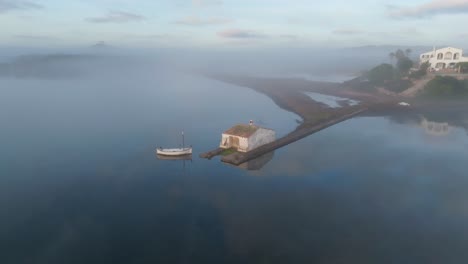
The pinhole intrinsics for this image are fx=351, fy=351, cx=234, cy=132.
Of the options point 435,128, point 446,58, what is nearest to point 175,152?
point 435,128

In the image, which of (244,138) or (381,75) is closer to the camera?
(244,138)

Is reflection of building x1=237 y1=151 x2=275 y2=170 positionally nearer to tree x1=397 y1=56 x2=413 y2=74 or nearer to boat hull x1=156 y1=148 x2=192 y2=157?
boat hull x1=156 y1=148 x2=192 y2=157

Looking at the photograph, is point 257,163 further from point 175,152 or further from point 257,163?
point 175,152

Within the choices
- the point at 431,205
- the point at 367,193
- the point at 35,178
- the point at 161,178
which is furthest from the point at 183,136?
the point at 431,205

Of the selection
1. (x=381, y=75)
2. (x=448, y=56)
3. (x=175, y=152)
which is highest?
(x=448, y=56)

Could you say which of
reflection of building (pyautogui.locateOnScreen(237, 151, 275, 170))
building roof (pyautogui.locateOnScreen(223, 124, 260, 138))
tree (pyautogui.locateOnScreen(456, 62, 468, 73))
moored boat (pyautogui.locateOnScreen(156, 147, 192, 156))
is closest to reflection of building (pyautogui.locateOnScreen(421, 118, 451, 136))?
reflection of building (pyautogui.locateOnScreen(237, 151, 275, 170))
